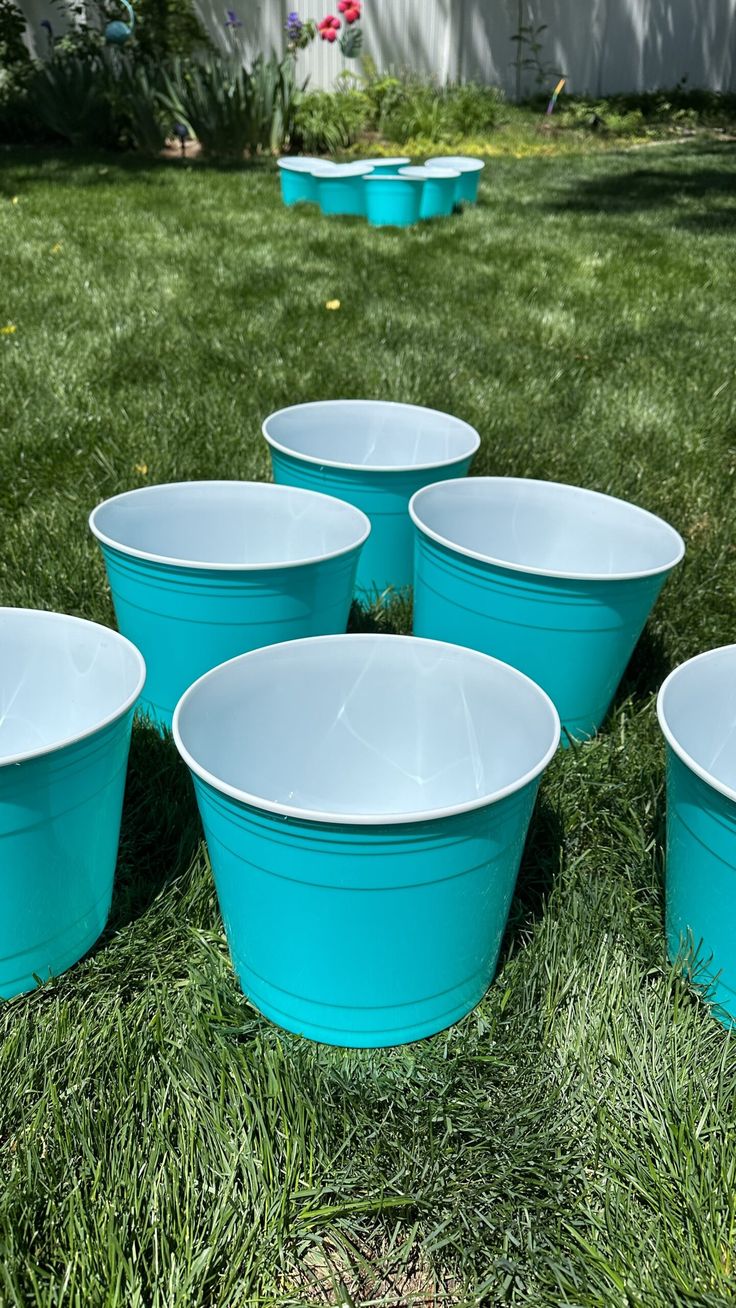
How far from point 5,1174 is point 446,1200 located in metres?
0.52

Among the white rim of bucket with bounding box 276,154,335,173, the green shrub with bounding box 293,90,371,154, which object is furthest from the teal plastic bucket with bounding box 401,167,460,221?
the green shrub with bounding box 293,90,371,154

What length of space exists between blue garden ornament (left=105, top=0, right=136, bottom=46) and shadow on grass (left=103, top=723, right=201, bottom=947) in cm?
816

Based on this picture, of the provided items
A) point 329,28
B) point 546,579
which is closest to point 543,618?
point 546,579

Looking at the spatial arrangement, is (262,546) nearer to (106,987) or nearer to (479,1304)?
(106,987)

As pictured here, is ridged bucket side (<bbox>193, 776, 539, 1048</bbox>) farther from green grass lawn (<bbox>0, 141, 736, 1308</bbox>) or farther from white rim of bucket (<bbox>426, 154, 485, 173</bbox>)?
white rim of bucket (<bbox>426, 154, 485, 173</bbox>)

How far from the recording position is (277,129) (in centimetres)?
834

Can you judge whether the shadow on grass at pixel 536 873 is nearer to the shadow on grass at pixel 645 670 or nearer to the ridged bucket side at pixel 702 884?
the ridged bucket side at pixel 702 884

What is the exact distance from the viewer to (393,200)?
5.73 m

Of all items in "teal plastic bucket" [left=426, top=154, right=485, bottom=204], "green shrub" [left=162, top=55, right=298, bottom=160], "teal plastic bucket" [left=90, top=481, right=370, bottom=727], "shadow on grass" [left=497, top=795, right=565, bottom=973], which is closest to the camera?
"shadow on grass" [left=497, top=795, right=565, bottom=973]

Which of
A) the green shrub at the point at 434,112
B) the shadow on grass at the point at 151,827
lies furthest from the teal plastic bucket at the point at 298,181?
the shadow on grass at the point at 151,827

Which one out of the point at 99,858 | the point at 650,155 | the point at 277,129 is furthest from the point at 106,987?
the point at 650,155

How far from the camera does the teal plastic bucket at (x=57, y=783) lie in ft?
3.91

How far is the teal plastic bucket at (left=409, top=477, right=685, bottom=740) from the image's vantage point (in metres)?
1.66

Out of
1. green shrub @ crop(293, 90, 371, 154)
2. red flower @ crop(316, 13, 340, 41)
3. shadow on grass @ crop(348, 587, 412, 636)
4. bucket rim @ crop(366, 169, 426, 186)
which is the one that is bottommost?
shadow on grass @ crop(348, 587, 412, 636)
